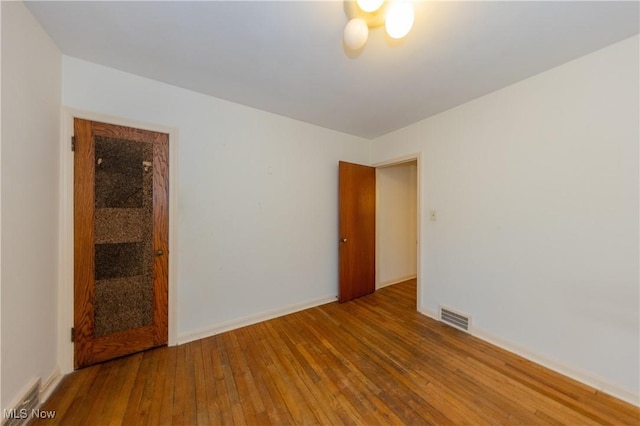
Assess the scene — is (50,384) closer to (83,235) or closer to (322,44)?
(83,235)

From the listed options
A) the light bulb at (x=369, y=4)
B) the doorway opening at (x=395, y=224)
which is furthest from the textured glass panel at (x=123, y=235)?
the doorway opening at (x=395, y=224)

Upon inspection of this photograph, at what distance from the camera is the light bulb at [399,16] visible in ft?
3.78

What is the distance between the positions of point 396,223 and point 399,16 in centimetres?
320

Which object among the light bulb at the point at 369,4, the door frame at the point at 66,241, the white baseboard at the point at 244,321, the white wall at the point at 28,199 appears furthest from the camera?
the white baseboard at the point at 244,321

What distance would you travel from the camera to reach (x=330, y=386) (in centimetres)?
167

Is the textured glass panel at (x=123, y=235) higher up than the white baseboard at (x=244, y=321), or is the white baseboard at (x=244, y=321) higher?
the textured glass panel at (x=123, y=235)

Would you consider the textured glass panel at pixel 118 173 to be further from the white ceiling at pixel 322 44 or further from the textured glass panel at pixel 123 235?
the white ceiling at pixel 322 44

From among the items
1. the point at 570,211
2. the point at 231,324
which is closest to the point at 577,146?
the point at 570,211

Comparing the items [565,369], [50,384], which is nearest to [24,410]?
[50,384]

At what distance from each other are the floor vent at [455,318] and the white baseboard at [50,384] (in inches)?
135

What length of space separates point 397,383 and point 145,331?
2.19 meters

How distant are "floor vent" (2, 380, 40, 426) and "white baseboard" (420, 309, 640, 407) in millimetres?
3447

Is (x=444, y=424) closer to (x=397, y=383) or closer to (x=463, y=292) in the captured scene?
(x=397, y=383)

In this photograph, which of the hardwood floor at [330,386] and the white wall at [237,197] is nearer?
the hardwood floor at [330,386]
